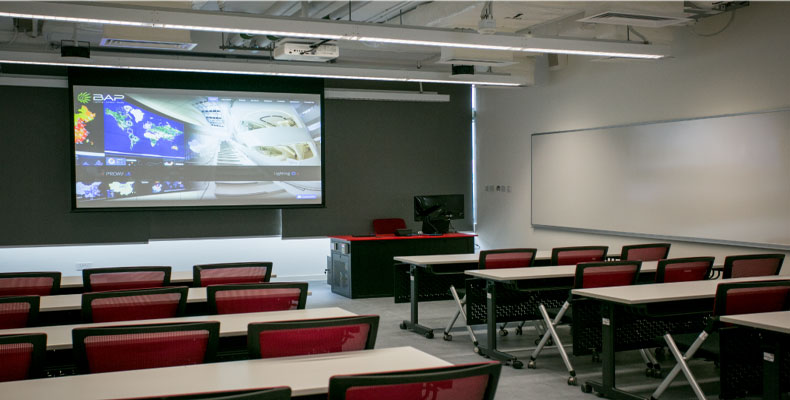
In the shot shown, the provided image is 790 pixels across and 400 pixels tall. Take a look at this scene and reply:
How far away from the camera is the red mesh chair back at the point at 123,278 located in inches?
195

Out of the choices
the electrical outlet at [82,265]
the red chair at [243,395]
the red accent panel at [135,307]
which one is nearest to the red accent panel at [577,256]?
the red accent panel at [135,307]

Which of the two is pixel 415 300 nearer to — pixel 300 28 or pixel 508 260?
pixel 508 260

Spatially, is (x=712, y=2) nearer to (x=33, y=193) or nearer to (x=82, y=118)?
(x=82, y=118)

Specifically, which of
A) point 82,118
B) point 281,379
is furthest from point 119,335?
point 82,118

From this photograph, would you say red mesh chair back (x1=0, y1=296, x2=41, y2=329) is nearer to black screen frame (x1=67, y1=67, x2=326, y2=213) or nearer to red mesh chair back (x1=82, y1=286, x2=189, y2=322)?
red mesh chair back (x1=82, y1=286, x2=189, y2=322)

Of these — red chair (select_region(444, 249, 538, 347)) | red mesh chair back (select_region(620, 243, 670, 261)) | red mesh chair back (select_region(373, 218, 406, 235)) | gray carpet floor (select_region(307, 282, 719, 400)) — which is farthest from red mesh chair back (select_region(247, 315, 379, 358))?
red mesh chair back (select_region(373, 218, 406, 235))

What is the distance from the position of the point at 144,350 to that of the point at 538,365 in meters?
3.54

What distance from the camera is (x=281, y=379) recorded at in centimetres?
261

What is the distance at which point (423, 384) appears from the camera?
7.08 feet

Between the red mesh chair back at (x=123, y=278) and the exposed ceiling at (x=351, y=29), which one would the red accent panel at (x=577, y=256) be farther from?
the red mesh chair back at (x=123, y=278)

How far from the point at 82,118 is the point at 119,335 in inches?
271

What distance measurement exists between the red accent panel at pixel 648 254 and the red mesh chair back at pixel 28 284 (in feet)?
15.5

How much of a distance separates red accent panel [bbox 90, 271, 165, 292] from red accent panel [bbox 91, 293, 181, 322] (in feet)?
3.35

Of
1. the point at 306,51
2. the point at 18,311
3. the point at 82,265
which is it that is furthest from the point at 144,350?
the point at 82,265
